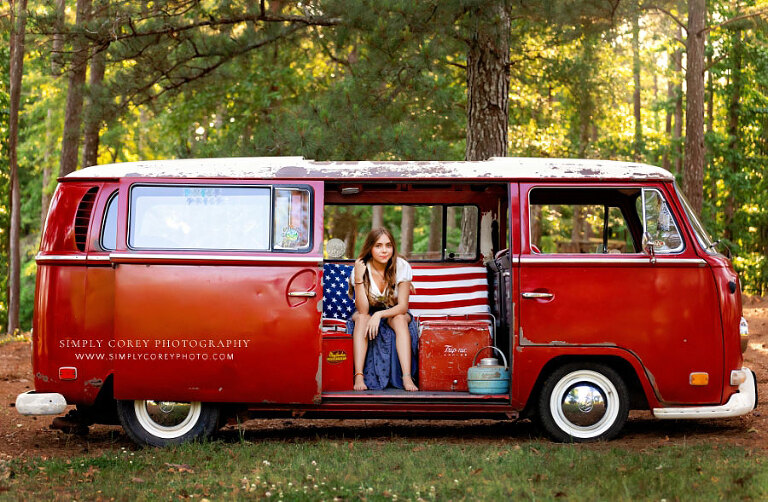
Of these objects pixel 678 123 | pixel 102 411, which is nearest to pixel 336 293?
pixel 102 411

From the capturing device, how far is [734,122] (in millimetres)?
24875

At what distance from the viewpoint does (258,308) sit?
25.1ft

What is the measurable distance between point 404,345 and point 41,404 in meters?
2.96

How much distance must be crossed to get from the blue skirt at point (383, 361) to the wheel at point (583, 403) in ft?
3.98

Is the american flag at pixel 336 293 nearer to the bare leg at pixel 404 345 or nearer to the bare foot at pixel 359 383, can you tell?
the bare leg at pixel 404 345

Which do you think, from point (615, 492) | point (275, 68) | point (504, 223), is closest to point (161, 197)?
point (504, 223)

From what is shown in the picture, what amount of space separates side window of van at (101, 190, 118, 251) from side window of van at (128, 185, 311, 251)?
15 centimetres

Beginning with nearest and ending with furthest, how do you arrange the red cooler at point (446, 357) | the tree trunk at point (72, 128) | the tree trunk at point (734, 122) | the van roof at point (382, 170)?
the van roof at point (382, 170) → the red cooler at point (446, 357) → the tree trunk at point (72, 128) → the tree trunk at point (734, 122)

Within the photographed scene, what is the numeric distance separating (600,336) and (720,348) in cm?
95

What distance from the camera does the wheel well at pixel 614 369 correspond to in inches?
310

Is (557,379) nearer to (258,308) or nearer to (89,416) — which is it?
(258,308)

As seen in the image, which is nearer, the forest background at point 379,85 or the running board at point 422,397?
the running board at point 422,397

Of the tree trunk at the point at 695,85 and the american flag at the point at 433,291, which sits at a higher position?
the tree trunk at the point at 695,85

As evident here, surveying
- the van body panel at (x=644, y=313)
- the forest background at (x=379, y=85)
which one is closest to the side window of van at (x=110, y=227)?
the van body panel at (x=644, y=313)
